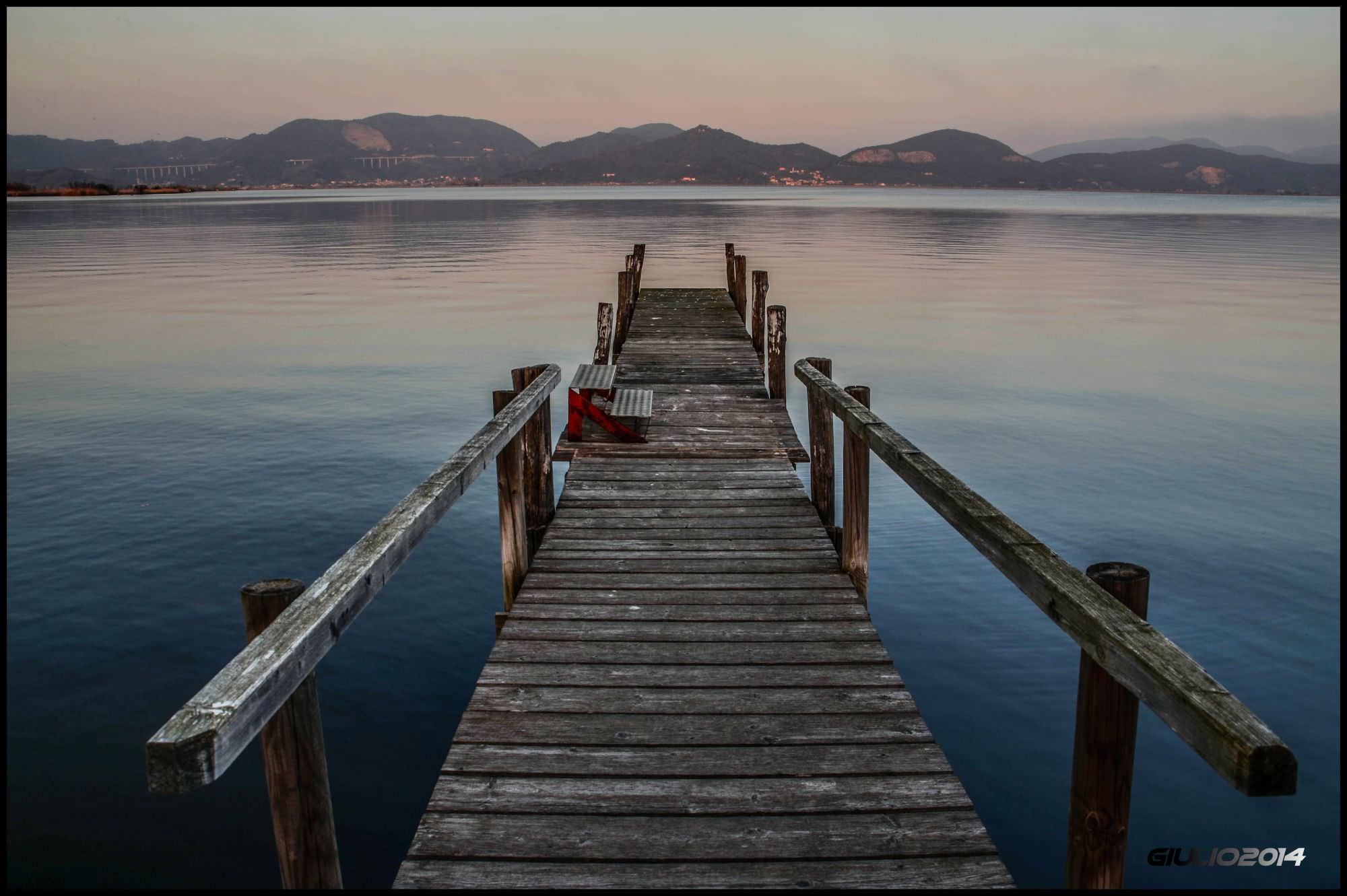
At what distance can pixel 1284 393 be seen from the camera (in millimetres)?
18141

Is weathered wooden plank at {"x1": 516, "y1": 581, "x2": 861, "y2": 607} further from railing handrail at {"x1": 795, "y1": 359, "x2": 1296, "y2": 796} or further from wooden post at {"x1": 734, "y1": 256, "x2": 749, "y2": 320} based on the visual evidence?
wooden post at {"x1": 734, "y1": 256, "x2": 749, "y2": 320}

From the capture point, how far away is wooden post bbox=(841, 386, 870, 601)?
578 centimetres

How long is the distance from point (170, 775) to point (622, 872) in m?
1.60

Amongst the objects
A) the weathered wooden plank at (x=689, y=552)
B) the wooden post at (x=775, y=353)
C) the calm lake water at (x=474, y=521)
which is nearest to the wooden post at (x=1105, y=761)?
the calm lake water at (x=474, y=521)

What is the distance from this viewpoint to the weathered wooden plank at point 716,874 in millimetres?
3027

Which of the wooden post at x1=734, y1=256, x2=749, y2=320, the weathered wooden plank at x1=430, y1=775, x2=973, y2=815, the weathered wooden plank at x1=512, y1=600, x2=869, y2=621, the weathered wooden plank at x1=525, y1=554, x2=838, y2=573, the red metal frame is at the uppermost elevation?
the wooden post at x1=734, y1=256, x2=749, y2=320

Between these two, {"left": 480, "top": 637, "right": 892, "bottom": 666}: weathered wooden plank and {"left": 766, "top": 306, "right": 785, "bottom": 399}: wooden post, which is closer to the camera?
{"left": 480, "top": 637, "right": 892, "bottom": 666}: weathered wooden plank

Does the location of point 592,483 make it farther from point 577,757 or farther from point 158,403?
point 158,403

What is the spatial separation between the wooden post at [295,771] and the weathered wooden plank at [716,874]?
1.17 feet

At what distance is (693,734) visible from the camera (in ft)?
12.9

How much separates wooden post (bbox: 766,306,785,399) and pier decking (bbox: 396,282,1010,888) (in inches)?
182

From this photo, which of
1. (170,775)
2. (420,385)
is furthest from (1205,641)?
(420,385)

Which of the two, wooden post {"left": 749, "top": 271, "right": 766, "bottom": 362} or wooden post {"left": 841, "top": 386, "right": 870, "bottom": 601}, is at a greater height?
wooden post {"left": 749, "top": 271, "right": 766, "bottom": 362}

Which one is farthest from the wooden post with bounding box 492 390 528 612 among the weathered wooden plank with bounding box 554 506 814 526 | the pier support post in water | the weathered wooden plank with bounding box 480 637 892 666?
the pier support post in water
